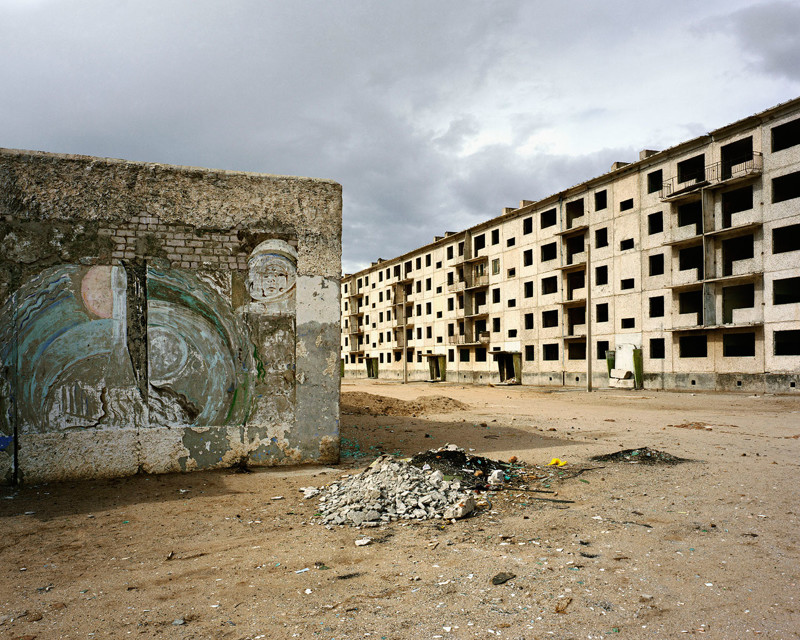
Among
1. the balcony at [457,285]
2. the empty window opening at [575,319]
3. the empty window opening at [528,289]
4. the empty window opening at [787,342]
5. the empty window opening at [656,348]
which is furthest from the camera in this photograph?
the balcony at [457,285]

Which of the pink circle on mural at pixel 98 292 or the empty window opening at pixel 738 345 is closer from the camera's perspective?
the pink circle on mural at pixel 98 292

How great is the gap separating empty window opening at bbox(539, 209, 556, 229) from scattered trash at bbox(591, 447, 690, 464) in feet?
101

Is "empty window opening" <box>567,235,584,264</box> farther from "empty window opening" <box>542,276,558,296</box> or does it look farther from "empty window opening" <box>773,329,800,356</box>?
"empty window opening" <box>773,329,800,356</box>

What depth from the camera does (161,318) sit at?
7711 millimetres

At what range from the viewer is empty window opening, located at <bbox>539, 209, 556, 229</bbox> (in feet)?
122

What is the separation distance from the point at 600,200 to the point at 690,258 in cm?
697

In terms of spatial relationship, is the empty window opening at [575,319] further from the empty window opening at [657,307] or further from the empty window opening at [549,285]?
the empty window opening at [657,307]

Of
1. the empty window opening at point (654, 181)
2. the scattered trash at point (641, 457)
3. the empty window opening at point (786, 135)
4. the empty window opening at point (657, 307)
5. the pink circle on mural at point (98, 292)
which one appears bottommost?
the scattered trash at point (641, 457)

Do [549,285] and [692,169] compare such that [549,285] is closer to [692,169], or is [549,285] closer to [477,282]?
[477,282]

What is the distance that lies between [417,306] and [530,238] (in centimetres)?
1817

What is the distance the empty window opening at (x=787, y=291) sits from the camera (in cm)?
2464

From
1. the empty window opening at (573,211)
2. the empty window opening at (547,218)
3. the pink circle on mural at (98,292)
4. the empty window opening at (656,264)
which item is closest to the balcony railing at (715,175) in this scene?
the empty window opening at (656,264)

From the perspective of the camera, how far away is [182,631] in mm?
3438

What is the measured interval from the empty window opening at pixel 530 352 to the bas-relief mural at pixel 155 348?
A: 32.5m
